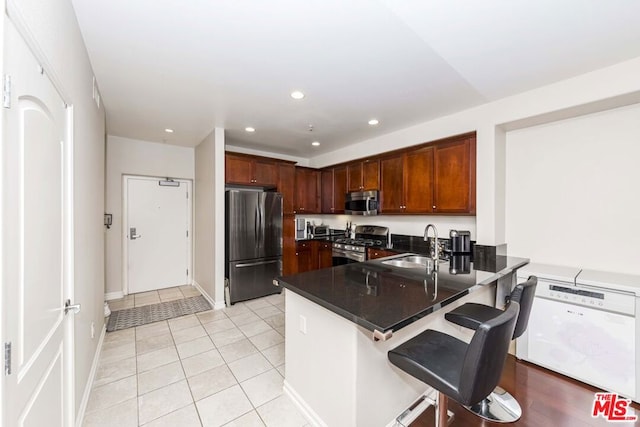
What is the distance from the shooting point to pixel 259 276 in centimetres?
426

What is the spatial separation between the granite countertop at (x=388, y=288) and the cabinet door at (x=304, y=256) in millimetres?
2561

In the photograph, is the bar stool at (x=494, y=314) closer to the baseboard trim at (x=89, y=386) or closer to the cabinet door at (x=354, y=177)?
the baseboard trim at (x=89, y=386)

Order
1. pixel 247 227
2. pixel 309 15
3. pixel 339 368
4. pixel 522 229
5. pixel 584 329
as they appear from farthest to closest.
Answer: pixel 247 227, pixel 522 229, pixel 584 329, pixel 309 15, pixel 339 368

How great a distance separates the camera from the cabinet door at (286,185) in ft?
15.5

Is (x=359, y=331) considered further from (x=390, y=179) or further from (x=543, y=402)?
(x=390, y=179)

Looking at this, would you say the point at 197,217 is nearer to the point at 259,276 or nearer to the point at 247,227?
the point at 247,227

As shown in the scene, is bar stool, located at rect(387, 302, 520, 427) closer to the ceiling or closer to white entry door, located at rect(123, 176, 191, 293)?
the ceiling

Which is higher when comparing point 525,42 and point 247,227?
point 525,42

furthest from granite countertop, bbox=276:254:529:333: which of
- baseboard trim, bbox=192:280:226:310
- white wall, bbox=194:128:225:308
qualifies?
baseboard trim, bbox=192:280:226:310

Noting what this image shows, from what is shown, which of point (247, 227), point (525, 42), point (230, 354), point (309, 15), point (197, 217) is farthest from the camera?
point (197, 217)

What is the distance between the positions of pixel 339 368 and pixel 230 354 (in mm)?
1573

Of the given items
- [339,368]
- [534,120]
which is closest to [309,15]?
[339,368]

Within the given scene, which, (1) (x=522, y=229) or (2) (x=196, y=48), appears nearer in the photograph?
(2) (x=196, y=48)

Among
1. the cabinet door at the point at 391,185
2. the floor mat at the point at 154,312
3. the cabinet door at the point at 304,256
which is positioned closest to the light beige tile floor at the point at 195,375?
the floor mat at the point at 154,312
